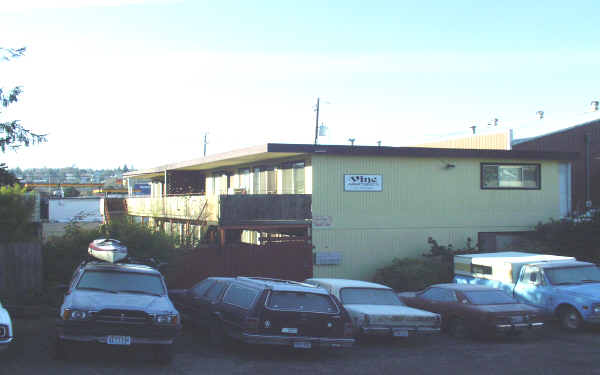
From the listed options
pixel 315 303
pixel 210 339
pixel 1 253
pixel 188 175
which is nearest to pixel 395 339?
pixel 315 303

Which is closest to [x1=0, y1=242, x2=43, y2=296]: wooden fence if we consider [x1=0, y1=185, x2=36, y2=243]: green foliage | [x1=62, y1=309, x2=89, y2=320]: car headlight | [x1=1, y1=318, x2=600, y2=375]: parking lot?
[x1=0, y1=185, x2=36, y2=243]: green foliage

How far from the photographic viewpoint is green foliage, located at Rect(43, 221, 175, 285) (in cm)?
1748

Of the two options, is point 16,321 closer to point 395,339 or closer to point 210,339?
point 210,339

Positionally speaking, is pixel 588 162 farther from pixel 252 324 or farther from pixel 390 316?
pixel 252 324

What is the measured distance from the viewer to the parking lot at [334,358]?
10.3m

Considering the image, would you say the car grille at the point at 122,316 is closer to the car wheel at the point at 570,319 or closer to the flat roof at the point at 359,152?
the car wheel at the point at 570,319

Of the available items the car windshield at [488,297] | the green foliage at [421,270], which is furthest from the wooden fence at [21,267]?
the car windshield at [488,297]

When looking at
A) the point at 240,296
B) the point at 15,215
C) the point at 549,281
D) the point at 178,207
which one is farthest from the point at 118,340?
the point at 178,207

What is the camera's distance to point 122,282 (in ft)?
39.7

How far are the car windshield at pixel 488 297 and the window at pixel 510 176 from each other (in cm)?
988

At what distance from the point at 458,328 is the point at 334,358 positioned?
4129mm

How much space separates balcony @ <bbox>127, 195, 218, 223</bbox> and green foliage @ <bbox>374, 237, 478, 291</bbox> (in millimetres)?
6282

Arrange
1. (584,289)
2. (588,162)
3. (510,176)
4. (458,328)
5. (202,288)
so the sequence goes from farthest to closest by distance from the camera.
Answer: (588,162), (510,176), (584,289), (458,328), (202,288)

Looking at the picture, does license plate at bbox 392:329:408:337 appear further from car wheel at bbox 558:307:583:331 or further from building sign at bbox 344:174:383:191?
building sign at bbox 344:174:383:191
